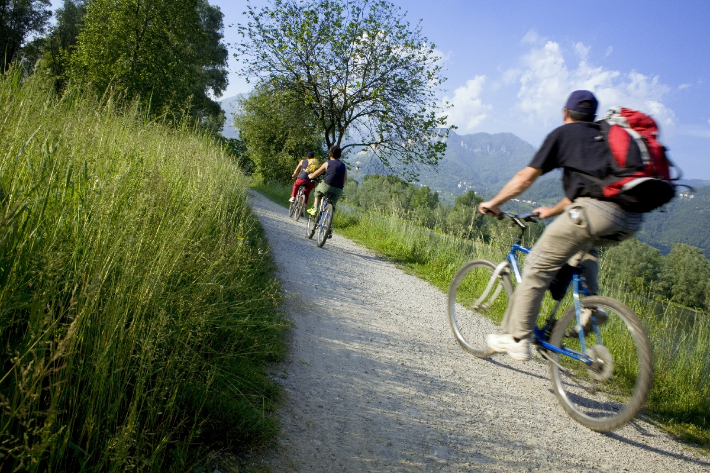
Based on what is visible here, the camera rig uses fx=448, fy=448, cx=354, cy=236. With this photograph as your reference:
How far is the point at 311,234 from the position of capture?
37.5 feet

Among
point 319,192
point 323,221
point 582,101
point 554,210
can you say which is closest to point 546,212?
point 554,210

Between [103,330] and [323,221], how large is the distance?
877 centimetres

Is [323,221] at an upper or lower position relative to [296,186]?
lower

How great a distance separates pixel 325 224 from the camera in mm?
10695

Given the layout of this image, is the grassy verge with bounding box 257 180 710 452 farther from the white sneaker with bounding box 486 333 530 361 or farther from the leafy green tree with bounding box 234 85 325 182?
the leafy green tree with bounding box 234 85 325 182

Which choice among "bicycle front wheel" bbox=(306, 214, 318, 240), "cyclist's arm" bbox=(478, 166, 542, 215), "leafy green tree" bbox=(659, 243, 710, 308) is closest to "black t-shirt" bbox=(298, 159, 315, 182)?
"bicycle front wheel" bbox=(306, 214, 318, 240)

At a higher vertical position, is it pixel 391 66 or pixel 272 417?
pixel 391 66

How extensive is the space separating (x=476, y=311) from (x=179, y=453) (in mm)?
4195

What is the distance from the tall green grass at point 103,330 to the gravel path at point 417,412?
357mm

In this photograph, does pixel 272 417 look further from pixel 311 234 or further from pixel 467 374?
pixel 311 234

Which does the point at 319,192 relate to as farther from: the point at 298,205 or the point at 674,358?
the point at 674,358

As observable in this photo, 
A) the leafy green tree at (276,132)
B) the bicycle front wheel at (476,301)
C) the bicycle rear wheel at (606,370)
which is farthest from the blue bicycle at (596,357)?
the leafy green tree at (276,132)

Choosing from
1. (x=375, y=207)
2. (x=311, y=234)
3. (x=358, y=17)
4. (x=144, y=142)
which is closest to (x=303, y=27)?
(x=358, y=17)

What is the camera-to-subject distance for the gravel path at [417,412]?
2.93m
